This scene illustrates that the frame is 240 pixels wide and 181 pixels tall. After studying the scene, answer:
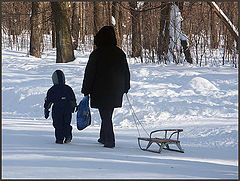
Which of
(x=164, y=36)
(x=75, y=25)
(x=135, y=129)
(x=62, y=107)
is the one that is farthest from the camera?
(x=75, y=25)

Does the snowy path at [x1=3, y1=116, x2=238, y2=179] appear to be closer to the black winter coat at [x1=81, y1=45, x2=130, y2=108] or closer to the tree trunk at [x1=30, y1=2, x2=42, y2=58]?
the black winter coat at [x1=81, y1=45, x2=130, y2=108]

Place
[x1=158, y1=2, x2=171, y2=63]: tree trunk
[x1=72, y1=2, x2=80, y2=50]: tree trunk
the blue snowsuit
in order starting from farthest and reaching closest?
[x1=72, y1=2, x2=80, y2=50]: tree trunk < [x1=158, y1=2, x2=171, y2=63]: tree trunk < the blue snowsuit

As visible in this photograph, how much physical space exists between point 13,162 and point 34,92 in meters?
7.84

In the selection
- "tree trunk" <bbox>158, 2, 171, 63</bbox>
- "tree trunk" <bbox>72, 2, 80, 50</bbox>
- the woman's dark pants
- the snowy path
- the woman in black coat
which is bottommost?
the snowy path

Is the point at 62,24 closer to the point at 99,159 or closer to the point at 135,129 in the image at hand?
the point at 135,129

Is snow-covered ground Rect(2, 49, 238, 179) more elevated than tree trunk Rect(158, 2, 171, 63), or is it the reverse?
tree trunk Rect(158, 2, 171, 63)

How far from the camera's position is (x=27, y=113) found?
12.4m

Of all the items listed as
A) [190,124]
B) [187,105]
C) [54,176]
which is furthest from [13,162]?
[187,105]

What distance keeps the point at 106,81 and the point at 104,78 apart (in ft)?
0.19

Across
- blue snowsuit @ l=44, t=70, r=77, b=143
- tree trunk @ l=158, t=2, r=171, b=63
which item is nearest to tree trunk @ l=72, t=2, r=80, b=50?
tree trunk @ l=158, t=2, r=171, b=63

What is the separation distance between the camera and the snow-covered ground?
5719mm

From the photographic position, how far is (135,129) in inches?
400

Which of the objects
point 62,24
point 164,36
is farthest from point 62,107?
point 164,36

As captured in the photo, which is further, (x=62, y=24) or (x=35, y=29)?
(x=35, y=29)
